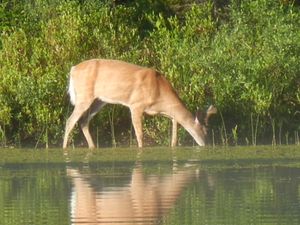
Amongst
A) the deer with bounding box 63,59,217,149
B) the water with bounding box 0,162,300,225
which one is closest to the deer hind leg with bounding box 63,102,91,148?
the deer with bounding box 63,59,217,149

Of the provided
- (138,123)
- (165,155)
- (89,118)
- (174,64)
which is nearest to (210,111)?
(174,64)

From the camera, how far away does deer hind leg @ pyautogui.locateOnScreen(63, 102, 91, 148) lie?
2188cm

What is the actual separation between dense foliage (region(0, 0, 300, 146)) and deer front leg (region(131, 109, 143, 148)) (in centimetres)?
48

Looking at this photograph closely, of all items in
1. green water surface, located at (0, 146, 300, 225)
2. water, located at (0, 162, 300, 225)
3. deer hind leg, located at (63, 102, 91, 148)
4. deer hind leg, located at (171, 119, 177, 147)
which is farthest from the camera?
deer hind leg, located at (63, 102, 91, 148)

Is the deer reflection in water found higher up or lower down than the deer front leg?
lower down

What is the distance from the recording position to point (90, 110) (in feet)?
73.8

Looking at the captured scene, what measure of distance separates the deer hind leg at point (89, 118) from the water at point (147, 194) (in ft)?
14.5

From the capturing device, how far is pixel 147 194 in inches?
538

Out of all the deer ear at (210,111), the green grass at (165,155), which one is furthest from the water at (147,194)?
the deer ear at (210,111)

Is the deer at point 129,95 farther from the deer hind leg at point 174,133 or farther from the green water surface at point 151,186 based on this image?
the green water surface at point 151,186

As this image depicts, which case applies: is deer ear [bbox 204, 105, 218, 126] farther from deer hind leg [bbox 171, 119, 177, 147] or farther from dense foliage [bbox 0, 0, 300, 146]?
deer hind leg [bbox 171, 119, 177, 147]

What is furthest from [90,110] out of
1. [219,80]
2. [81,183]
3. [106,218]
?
[106,218]

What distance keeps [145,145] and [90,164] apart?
4.61 m

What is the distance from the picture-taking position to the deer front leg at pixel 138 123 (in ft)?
70.6
